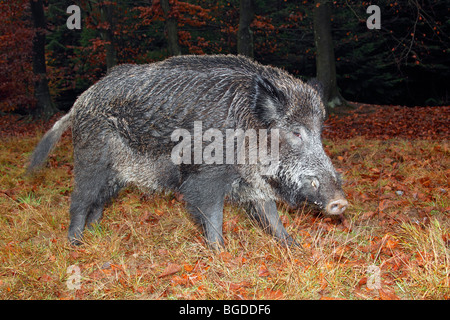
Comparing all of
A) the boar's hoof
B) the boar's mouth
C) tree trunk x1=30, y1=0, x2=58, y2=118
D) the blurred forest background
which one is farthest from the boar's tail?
tree trunk x1=30, y1=0, x2=58, y2=118

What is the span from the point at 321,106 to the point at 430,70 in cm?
1461

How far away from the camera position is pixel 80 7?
14703mm

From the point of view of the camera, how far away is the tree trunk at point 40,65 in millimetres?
14977

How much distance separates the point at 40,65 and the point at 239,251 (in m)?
14.5

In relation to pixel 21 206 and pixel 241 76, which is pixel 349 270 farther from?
pixel 21 206

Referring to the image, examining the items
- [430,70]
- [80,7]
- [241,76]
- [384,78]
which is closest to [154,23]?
[80,7]

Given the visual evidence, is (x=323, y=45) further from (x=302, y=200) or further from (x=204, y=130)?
(x=302, y=200)

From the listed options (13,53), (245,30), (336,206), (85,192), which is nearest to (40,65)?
(13,53)

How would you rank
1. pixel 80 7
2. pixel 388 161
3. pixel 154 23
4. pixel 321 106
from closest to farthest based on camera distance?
pixel 321 106
pixel 388 161
pixel 80 7
pixel 154 23

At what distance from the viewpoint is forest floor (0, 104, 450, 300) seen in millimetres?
2736

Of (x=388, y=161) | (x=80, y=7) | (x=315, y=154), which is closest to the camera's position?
(x=315, y=154)

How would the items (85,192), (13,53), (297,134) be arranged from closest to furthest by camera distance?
(297,134), (85,192), (13,53)

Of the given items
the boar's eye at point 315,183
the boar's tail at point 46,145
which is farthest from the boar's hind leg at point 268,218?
the boar's tail at point 46,145

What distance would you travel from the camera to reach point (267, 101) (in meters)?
3.38
